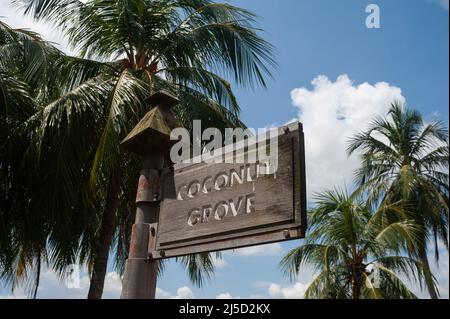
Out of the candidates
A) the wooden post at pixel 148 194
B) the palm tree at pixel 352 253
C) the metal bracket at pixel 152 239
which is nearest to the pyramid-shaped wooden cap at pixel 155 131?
the wooden post at pixel 148 194

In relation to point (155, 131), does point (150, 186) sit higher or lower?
lower

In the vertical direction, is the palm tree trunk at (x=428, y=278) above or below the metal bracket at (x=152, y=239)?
above

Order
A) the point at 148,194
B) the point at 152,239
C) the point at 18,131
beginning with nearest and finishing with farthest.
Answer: the point at 152,239 < the point at 148,194 < the point at 18,131

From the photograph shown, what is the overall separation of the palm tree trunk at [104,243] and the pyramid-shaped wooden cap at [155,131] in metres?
4.08

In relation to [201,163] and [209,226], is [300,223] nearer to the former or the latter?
[209,226]

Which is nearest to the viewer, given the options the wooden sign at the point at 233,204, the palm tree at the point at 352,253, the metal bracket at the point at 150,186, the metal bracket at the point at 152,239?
the wooden sign at the point at 233,204

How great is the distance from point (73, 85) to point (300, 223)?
21.4 ft

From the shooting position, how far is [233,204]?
2436 millimetres

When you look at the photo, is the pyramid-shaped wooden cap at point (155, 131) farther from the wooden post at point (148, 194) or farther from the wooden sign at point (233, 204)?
the wooden sign at point (233, 204)

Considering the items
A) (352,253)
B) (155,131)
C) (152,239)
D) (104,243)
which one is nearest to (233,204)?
(152,239)

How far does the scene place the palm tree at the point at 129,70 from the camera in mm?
6805

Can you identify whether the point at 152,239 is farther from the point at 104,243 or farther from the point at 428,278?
the point at 428,278

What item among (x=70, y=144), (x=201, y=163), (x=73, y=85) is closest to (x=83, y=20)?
(x=73, y=85)

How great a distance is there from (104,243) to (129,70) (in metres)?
2.68
